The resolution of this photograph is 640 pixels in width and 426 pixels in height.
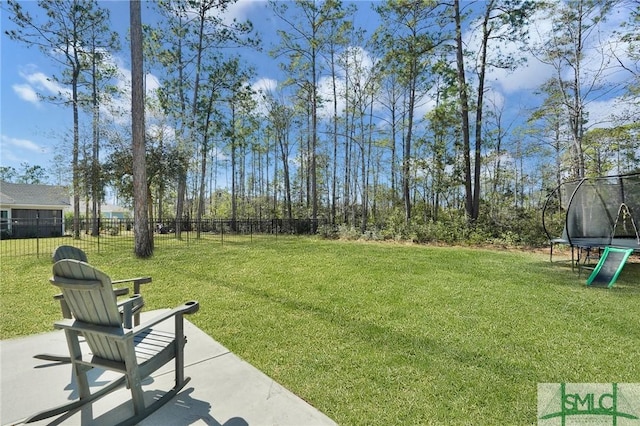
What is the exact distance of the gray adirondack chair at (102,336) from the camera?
1.35 metres

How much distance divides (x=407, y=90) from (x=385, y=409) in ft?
45.7

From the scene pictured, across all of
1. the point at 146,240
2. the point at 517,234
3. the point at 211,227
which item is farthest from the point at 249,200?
the point at 517,234

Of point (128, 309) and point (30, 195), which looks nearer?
point (128, 309)

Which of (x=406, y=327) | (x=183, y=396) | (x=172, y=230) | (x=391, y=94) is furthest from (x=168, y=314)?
(x=172, y=230)

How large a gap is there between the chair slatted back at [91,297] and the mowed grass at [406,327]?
1.11 meters

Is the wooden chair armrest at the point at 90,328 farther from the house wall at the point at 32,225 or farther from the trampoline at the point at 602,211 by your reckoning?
the house wall at the point at 32,225

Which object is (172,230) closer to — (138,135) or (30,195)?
(30,195)

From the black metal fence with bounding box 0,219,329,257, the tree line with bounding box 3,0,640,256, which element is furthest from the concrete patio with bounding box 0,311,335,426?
the black metal fence with bounding box 0,219,329,257

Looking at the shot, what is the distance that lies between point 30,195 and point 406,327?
2621 cm

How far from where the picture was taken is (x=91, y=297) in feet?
4.50

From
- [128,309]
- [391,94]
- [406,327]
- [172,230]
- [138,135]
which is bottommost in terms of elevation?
[406,327]

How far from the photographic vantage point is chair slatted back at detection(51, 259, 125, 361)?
1.33 m

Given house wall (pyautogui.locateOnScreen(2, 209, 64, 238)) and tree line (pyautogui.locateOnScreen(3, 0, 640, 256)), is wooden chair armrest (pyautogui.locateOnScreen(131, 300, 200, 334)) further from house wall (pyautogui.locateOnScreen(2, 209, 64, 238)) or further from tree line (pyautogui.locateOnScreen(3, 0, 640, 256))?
house wall (pyautogui.locateOnScreen(2, 209, 64, 238))

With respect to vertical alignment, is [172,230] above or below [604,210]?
below
